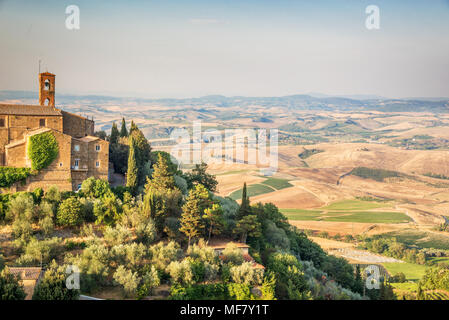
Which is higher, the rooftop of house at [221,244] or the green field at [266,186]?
the rooftop of house at [221,244]

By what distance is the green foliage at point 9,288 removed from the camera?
10.2 metres

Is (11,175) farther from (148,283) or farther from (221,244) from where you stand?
(221,244)

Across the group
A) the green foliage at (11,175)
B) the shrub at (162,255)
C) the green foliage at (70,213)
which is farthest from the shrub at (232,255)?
the green foliage at (11,175)

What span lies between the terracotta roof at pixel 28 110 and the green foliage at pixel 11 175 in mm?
2926

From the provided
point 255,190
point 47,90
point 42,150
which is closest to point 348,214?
point 255,190

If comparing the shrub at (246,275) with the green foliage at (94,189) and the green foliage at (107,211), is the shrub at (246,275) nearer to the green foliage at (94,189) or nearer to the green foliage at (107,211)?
the green foliage at (107,211)

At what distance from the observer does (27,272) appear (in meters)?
12.5

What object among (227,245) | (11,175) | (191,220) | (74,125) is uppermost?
(74,125)

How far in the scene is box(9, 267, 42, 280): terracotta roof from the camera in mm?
12290

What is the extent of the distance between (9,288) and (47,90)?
13.4m

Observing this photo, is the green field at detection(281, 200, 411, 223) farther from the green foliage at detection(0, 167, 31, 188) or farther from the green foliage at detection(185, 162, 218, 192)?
the green foliage at detection(0, 167, 31, 188)

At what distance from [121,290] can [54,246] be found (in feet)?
10.7
